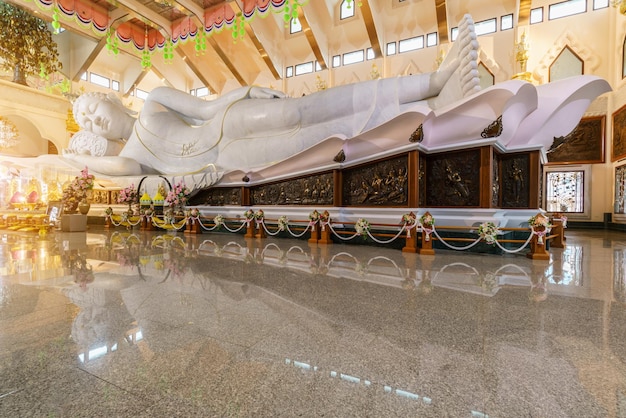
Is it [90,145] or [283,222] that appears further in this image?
[90,145]

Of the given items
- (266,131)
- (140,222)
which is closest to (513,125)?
(266,131)

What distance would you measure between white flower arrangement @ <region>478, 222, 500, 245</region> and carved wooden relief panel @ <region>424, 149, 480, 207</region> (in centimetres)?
44

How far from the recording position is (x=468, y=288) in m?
2.11

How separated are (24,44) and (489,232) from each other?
15.4 metres

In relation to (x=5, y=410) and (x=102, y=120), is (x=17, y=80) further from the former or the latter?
(x=5, y=410)

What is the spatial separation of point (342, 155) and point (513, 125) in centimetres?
234

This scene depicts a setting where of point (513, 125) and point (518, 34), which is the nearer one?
point (513, 125)

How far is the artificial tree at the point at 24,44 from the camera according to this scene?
10.4 m

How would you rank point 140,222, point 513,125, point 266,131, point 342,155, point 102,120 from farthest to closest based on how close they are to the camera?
point 102,120 < point 140,222 < point 266,131 < point 342,155 < point 513,125

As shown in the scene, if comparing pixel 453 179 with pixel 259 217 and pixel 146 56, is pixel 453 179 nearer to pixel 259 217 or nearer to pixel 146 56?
pixel 259 217

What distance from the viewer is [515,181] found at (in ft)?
14.0

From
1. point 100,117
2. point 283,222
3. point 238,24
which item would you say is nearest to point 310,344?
point 283,222

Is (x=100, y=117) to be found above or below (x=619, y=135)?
above

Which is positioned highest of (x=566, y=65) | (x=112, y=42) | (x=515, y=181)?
(x=112, y=42)
